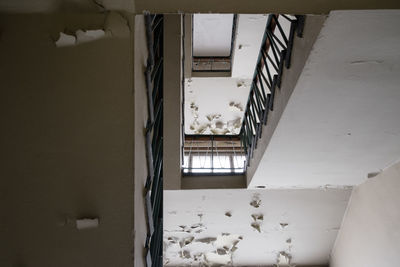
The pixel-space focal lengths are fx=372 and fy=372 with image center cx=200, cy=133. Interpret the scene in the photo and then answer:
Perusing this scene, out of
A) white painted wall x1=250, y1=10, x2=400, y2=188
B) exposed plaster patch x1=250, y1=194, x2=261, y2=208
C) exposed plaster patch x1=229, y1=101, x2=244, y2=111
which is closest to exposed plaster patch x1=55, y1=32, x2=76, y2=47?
white painted wall x1=250, y1=10, x2=400, y2=188

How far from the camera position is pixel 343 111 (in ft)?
7.45

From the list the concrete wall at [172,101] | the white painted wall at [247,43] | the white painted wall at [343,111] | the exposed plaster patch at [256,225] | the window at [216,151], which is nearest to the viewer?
the white painted wall at [343,111]

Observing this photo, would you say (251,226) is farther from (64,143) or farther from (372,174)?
(64,143)

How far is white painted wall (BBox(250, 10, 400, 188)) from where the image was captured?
1.57m

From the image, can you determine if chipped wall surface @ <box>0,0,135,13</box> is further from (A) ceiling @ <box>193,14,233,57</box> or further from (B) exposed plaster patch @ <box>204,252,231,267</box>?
(A) ceiling @ <box>193,14,233,57</box>

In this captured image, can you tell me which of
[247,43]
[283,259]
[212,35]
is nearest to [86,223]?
[283,259]

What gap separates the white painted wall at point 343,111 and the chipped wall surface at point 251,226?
1.07 ft

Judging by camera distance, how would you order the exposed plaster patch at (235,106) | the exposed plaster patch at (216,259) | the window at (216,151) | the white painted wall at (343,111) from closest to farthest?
the white painted wall at (343,111) → the exposed plaster patch at (216,259) → the window at (216,151) → the exposed plaster patch at (235,106)

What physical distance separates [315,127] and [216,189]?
1492mm

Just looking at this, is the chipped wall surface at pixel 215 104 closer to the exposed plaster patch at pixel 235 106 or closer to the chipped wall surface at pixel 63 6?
the exposed plaster patch at pixel 235 106

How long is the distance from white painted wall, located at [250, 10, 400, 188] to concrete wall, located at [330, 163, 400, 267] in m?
0.16

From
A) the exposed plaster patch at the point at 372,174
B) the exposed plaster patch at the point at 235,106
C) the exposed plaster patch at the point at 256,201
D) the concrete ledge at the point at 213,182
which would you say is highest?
the exposed plaster patch at the point at 235,106

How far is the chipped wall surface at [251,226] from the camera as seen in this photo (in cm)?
391

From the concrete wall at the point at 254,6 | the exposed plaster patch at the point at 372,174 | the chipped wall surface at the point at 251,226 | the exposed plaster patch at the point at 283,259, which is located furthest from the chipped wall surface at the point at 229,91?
the concrete wall at the point at 254,6
